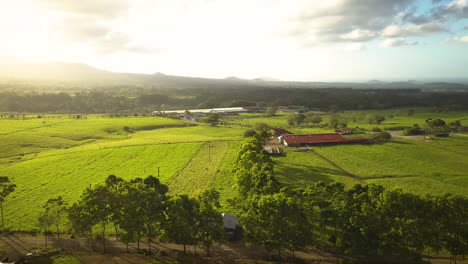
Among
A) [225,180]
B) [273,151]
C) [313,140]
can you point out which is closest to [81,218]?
[225,180]

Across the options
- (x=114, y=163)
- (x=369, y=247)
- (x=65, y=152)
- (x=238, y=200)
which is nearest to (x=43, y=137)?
(x=65, y=152)

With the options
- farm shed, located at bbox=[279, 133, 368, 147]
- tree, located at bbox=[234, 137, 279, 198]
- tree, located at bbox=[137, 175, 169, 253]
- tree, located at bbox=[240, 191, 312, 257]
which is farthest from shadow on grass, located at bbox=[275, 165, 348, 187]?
tree, located at bbox=[137, 175, 169, 253]

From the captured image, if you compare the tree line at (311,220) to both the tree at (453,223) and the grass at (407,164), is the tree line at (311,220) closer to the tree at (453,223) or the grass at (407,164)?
the tree at (453,223)

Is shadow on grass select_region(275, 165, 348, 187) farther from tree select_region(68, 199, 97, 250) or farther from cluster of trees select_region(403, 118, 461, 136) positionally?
cluster of trees select_region(403, 118, 461, 136)

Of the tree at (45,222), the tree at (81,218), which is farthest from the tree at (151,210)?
the tree at (45,222)

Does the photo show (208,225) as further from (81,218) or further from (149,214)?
(81,218)

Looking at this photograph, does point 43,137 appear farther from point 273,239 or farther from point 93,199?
point 273,239
